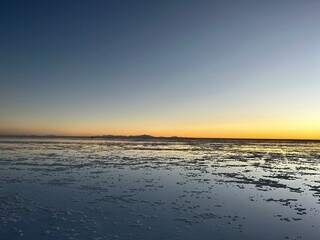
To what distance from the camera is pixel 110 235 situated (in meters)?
9.29

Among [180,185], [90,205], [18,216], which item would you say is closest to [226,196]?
[180,185]

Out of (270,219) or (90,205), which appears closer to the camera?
(270,219)

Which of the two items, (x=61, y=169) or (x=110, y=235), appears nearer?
(x=110, y=235)

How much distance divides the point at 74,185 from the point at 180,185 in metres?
4.99

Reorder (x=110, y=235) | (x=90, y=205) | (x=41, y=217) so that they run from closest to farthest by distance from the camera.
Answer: (x=110, y=235) < (x=41, y=217) < (x=90, y=205)

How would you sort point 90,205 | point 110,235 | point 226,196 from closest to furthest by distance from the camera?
point 110,235, point 90,205, point 226,196

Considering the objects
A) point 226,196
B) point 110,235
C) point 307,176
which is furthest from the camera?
point 307,176

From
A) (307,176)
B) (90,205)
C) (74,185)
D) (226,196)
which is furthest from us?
(307,176)

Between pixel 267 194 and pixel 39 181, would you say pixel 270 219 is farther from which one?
pixel 39 181

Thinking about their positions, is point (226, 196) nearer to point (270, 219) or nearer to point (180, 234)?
point (270, 219)

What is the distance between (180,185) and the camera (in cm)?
1759

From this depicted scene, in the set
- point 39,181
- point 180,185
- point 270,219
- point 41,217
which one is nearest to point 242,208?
point 270,219

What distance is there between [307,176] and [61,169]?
1500 centimetres

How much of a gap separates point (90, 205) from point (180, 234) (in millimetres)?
4392
